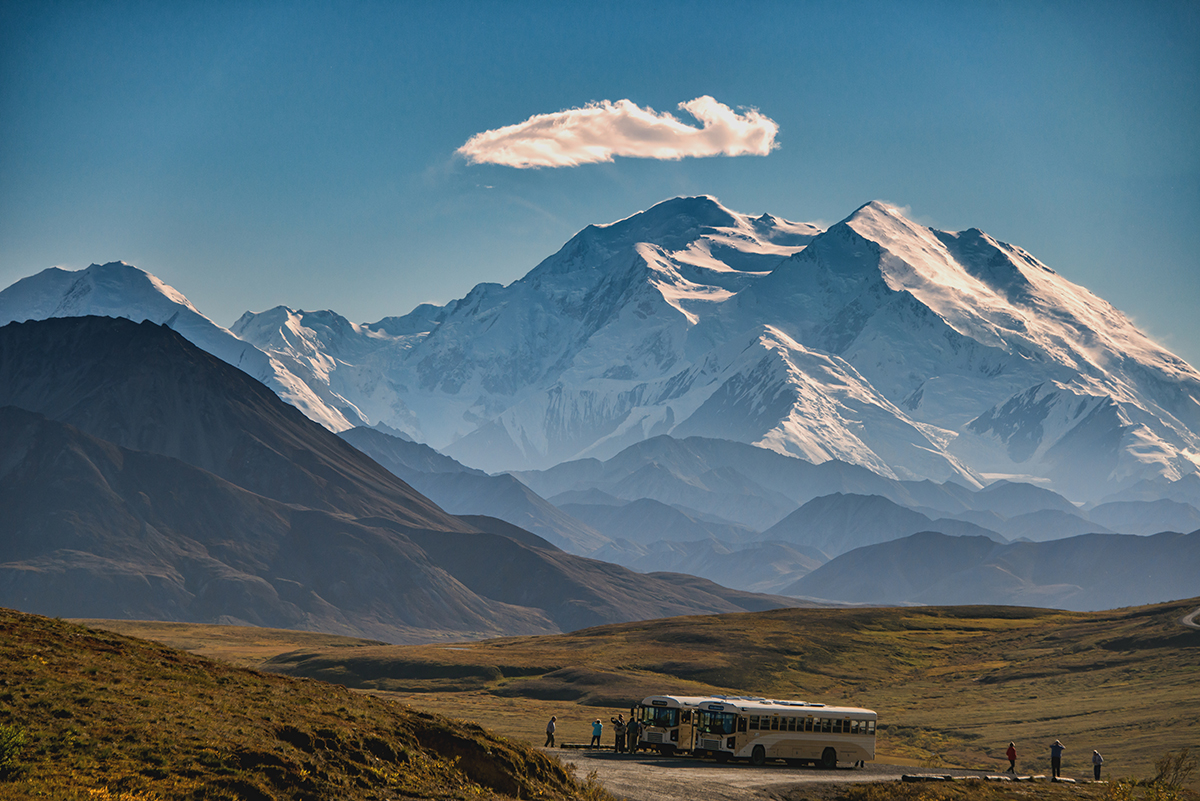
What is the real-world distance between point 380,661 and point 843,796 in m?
120

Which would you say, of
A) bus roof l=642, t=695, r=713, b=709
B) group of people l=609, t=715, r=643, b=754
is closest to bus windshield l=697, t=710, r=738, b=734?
bus roof l=642, t=695, r=713, b=709

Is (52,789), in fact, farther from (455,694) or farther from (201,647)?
(201,647)

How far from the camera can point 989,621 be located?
190750mm

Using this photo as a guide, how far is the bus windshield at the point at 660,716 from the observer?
195 ft

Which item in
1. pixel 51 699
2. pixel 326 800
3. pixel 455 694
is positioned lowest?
pixel 455 694

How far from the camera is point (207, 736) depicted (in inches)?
1190

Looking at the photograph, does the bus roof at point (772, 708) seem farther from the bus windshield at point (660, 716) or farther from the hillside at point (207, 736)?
the hillside at point (207, 736)

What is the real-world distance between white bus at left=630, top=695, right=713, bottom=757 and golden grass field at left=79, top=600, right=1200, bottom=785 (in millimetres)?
16186

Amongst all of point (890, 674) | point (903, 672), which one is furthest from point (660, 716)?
point (903, 672)

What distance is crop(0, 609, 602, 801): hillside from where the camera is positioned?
2719 centimetres

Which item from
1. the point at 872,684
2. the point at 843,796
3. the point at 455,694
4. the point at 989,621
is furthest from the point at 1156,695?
the point at 989,621

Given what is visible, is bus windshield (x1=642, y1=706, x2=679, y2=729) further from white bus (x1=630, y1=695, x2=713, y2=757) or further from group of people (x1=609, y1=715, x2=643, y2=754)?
group of people (x1=609, y1=715, x2=643, y2=754)

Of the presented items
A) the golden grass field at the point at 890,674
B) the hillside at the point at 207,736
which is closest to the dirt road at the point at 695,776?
the hillside at the point at 207,736

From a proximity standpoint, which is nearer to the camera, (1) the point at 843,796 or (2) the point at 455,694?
(1) the point at 843,796
